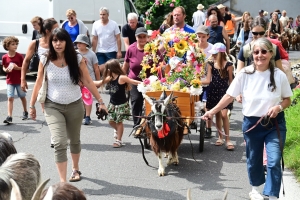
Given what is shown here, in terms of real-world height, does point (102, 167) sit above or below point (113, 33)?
below

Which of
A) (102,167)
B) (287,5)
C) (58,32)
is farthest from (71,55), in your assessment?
(287,5)

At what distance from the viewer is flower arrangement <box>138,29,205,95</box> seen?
8.12 metres

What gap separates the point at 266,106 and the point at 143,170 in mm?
2471

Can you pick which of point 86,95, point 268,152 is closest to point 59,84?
point 86,95

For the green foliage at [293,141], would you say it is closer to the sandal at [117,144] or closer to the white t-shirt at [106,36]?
the sandal at [117,144]

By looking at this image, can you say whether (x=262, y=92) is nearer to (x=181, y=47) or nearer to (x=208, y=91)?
(x=181, y=47)

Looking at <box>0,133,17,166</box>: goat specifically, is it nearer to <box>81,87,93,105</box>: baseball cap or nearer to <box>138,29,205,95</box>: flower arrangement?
<box>138,29,205,95</box>: flower arrangement

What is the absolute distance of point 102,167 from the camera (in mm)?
7879

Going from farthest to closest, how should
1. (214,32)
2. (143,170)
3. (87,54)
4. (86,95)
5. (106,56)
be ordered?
(106,56) → (214,32) → (87,54) → (86,95) → (143,170)

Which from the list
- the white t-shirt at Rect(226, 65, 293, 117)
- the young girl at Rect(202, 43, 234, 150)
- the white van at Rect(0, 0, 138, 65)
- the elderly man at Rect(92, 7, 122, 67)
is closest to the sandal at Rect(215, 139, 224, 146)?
the young girl at Rect(202, 43, 234, 150)

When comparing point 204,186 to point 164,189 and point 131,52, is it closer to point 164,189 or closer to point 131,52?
point 164,189

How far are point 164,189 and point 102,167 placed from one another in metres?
1.31

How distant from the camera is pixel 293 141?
8344 millimetres

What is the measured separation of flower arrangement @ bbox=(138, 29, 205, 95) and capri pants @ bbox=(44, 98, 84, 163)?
65.8 inches
